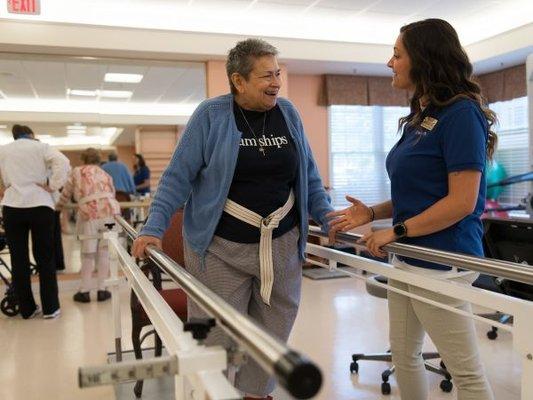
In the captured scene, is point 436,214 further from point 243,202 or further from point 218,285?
point 218,285

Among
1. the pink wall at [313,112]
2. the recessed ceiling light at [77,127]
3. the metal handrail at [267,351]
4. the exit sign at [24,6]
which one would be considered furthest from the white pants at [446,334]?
the recessed ceiling light at [77,127]

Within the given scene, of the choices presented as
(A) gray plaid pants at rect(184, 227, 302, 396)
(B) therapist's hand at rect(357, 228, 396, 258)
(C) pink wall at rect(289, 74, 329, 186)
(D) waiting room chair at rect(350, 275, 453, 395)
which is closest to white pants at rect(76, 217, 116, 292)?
(D) waiting room chair at rect(350, 275, 453, 395)

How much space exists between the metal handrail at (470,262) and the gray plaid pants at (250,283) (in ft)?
1.20

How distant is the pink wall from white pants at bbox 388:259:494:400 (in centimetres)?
484

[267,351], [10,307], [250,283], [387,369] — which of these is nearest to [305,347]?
[387,369]

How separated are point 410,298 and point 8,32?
443cm

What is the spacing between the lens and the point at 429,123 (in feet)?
4.40

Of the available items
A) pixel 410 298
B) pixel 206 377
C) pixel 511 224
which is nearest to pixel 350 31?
pixel 511 224

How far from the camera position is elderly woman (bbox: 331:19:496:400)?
127 cm

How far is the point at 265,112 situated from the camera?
169cm

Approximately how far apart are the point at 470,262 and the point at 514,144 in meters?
5.93

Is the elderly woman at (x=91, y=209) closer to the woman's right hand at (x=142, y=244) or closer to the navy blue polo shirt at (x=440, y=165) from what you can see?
the woman's right hand at (x=142, y=244)

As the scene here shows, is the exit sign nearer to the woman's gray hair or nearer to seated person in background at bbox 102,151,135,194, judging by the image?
seated person in background at bbox 102,151,135,194

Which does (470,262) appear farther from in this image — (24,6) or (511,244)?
(24,6)
